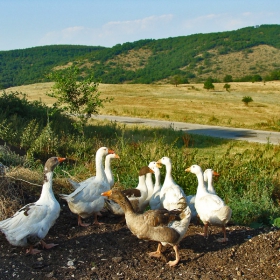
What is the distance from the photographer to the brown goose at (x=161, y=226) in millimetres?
5648

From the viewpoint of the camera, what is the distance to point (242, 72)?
116812 mm

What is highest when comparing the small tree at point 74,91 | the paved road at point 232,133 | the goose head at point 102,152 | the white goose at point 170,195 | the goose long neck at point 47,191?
the small tree at point 74,91

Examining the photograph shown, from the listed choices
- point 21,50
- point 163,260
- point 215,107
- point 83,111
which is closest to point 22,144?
point 83,111

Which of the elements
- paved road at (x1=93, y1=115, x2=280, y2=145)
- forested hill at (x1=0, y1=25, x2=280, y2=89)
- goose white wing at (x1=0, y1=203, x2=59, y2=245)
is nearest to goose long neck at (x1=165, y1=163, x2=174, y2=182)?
goose white wing at (x1=0, y1=203, x2=59, y2=245)

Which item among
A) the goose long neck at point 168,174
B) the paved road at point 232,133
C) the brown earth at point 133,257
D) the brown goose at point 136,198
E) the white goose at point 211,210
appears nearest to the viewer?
the brown earth at point 133,257

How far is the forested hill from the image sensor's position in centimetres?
11550

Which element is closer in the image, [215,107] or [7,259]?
[7,259]

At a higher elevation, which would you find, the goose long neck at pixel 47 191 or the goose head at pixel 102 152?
the goose head at pixel 102 152

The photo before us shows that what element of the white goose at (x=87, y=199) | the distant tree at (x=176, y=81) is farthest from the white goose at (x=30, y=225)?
the distant tree at (x=176, y=81)

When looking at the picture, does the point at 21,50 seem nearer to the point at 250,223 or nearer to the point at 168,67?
the point at 168,67

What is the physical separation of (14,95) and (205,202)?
45.5 feet

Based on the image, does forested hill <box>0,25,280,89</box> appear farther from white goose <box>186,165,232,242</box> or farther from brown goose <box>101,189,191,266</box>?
brown goose <box>101,189,191,266</box>

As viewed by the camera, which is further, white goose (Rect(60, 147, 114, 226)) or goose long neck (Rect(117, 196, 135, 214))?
white goose (Rect(60, 147, 114, 226))

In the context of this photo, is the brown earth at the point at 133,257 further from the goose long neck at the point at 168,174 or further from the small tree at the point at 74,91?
the small tree at the point at 74,91
